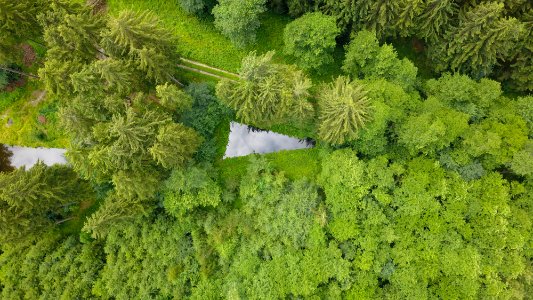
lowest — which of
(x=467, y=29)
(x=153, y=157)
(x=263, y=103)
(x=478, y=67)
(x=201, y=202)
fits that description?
(x=201, y=202)

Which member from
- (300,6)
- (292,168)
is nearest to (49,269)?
(292,168)

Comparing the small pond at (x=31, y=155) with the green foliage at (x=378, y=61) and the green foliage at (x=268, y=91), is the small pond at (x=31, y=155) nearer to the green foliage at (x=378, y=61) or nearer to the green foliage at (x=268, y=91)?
the green foliage at (x=268, y=91)

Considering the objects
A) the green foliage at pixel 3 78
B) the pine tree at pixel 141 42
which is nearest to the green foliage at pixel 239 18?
the pine tree at pixel 141 42

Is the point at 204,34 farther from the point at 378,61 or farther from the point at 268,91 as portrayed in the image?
the point at 378,61

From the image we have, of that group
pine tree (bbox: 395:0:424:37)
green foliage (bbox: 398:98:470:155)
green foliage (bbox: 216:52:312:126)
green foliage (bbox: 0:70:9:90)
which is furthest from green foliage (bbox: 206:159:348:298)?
green foliage (bbox: 0:70:9:90)

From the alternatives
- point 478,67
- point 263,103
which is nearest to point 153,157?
point 263,103

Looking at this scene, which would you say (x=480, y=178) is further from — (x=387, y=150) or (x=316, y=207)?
(x=316, y=207)

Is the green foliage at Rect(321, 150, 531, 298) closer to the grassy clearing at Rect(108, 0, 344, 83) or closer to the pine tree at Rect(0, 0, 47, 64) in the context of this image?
the grassy clearing at Rect(108, 0, 344, 83)

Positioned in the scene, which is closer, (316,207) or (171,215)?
(316,207)
